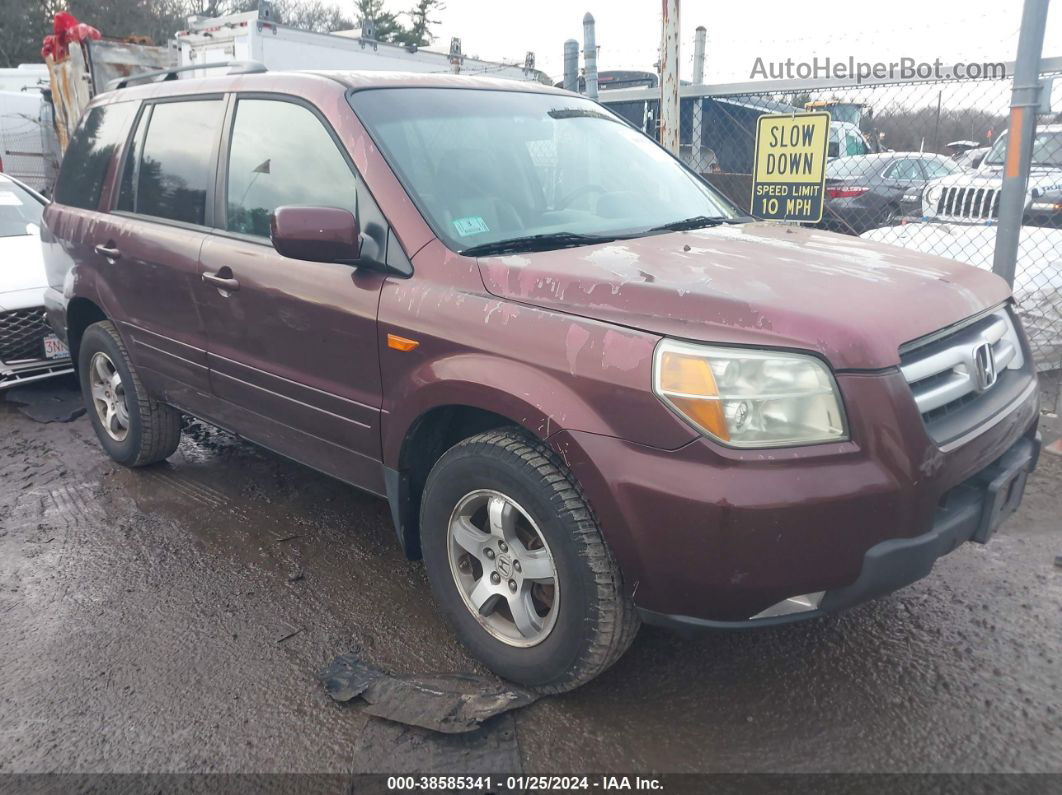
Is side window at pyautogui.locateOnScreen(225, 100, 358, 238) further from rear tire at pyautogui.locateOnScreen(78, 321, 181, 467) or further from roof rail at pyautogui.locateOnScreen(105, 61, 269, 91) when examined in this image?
rear tire at pyautogui.locateOnScreen(78, 321, 181, 467)

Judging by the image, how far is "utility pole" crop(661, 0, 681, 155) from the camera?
5609 millimetres

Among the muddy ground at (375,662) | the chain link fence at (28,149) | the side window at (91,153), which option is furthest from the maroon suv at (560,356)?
the chain link fence at (28,149)

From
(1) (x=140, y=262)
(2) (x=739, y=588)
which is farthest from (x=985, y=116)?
(1) (x=140, y=262)

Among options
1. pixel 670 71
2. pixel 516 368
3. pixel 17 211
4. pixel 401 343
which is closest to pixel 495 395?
pixel 516 368

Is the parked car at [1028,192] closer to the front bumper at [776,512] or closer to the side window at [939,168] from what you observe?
the side window at [939,168]

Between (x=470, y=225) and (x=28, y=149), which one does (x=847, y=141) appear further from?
(x=28, y=149)

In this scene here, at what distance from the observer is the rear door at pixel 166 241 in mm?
3691

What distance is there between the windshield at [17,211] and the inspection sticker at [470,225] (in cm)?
516

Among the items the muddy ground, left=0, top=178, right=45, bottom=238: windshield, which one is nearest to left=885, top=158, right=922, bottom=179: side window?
the muddy ground

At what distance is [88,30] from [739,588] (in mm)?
11944

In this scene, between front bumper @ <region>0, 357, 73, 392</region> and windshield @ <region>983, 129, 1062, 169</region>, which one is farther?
windshield @ <region>983, 129, 1062, 169</region>

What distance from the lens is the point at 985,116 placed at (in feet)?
18.2

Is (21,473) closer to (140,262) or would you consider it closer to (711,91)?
(140,262)

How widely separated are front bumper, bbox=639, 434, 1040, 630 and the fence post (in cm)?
247
